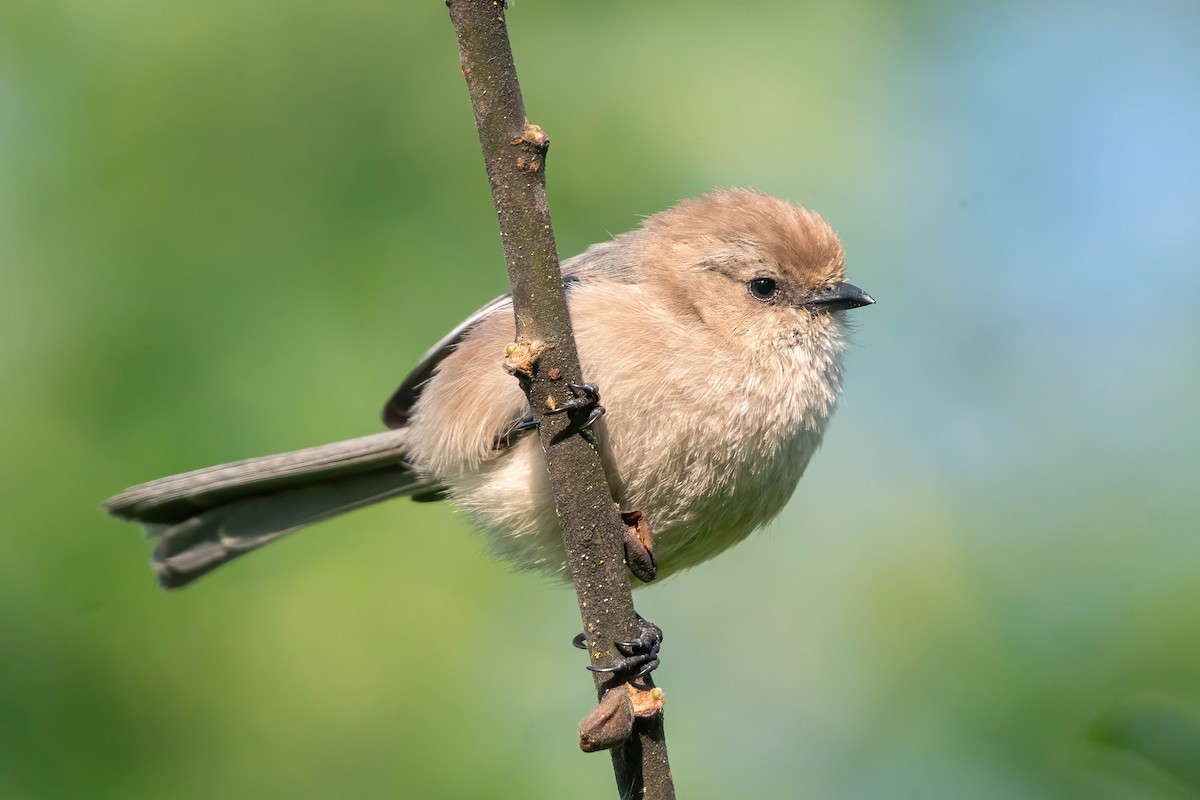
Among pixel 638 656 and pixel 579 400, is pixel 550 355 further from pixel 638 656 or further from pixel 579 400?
pixel 638 656

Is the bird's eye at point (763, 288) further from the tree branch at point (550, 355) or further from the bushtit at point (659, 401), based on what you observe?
the tree branch at point (550, 355)

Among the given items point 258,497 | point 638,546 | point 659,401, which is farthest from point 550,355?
point 258,497

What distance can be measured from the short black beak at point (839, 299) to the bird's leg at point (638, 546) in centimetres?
106

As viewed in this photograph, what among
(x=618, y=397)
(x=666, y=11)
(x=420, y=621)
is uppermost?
(x=666, y=11)

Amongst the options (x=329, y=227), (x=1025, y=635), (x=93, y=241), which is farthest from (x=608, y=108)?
(x=1025, y=635)

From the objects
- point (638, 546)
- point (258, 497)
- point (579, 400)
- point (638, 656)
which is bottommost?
point (638, 656)

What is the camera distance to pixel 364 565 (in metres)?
4.45

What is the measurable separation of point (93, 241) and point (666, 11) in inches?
109

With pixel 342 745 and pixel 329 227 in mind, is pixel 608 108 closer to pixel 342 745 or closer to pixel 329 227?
pixel 329 227

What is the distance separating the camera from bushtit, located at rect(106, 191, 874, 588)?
332 centimetres

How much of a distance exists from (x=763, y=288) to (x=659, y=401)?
691 mm

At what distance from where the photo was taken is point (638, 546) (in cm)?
288

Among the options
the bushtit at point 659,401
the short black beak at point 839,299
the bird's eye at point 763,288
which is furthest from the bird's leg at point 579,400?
the short black beak at point 839,299

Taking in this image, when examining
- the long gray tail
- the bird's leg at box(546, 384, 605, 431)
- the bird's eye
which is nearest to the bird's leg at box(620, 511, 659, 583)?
the bird's leg at box(546, 384, 605, 431)
